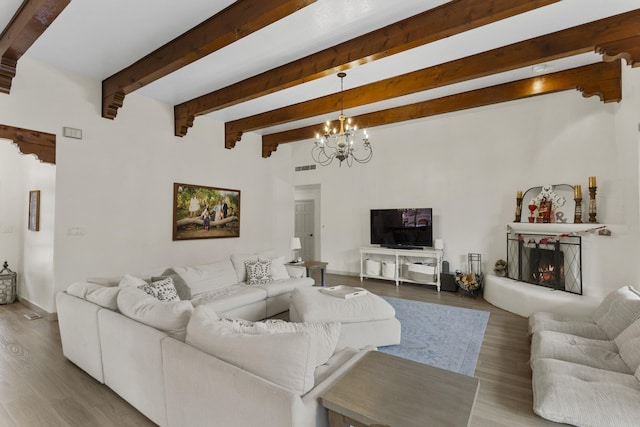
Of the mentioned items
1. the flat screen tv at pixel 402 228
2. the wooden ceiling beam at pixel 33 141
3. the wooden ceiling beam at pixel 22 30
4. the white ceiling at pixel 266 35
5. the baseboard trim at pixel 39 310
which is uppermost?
the white ceiling at pixel 266 35

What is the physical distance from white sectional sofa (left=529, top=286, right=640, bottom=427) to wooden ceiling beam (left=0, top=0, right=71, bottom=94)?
14.6ft

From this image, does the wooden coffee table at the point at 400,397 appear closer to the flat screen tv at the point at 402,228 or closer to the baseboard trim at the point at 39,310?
the baseboard trim at the point at 39,310

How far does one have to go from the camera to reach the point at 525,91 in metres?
4.29

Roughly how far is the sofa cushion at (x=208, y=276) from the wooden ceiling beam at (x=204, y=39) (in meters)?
2.35

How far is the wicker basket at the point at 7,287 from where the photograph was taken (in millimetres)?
4738

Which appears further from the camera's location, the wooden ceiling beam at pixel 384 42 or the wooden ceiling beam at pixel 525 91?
the wooden ceiling beam at pixel 525 91

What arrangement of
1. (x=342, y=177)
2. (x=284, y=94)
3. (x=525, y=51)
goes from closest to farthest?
(x=525, y=51) < (x=284, y=94) < (x=342, y=177)

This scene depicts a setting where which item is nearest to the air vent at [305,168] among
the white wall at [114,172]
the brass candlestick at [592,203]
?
the white wall at [114,172]

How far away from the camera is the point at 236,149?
21.6ft

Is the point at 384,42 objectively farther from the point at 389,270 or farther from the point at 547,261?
the point at 389,270

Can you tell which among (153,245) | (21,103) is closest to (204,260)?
(153,245)

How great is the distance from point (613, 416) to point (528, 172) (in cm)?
434

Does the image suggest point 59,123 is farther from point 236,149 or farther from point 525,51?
point 525,51

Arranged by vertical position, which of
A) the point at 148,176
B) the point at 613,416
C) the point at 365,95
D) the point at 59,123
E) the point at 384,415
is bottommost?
the point at 613,416
